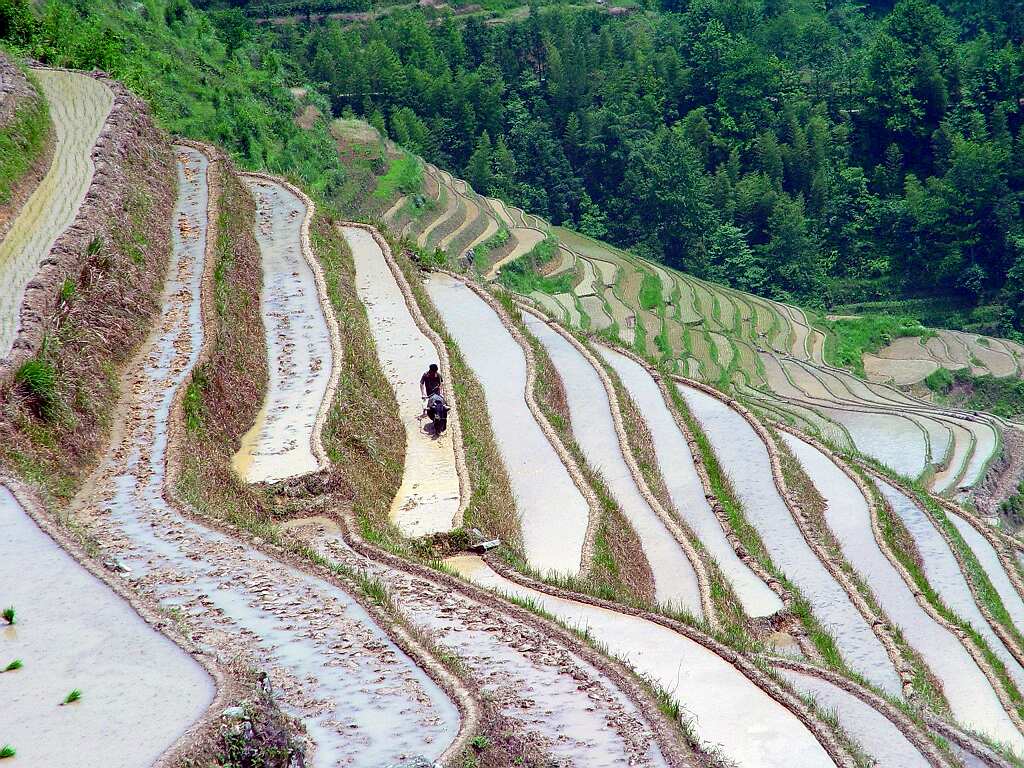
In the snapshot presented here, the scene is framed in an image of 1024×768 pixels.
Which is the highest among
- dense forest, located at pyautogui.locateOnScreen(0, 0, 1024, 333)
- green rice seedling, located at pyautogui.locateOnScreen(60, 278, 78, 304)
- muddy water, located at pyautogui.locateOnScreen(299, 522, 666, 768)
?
dense forest, located at pyautogui.locateOnScreen(0, 0, 1024, 333)

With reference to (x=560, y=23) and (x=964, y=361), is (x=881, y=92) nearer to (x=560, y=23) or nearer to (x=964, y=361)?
(x=560, y=23)

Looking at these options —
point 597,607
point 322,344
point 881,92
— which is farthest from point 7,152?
point 881,92

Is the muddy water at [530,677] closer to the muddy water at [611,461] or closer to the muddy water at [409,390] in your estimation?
the muddy water at [409,390]

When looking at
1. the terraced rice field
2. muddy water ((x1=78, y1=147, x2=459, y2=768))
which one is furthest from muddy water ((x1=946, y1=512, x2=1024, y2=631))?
the terraced rice field

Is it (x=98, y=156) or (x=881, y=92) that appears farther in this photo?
(x=881, y=92)

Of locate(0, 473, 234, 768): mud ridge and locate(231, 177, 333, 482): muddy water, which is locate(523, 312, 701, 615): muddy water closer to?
locate(231, 177, 333, 482): muddy water

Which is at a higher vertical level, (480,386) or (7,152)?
(7,152)

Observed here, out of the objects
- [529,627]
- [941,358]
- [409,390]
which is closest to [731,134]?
[941,358]
